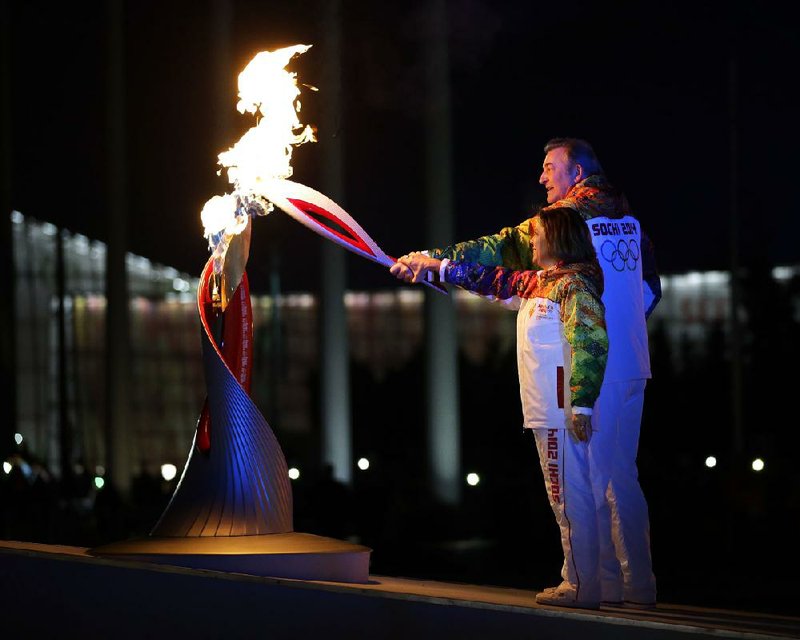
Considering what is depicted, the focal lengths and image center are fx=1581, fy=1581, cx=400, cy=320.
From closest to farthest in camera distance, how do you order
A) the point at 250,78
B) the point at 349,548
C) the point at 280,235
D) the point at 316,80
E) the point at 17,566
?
the point at 17,566 → the point at 349,548 → the point at 250,78 → the point at 316,80 → the point at 280,235

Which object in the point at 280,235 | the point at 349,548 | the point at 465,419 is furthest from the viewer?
the point at 465,419

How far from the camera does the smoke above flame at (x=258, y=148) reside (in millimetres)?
8031

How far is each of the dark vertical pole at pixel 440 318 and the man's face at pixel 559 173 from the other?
13.5 meters

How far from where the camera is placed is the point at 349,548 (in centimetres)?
759

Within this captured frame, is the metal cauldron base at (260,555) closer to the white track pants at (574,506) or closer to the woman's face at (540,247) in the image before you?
the white track pants at (574,506)

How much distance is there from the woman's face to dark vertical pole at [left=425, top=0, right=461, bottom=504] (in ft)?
45.5

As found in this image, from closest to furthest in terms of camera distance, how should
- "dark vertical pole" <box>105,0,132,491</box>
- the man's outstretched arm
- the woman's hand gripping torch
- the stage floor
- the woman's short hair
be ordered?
the stage floor < the woman's short hair < the man's outstretched arm < the woman's hand gripping torch < "dark vertical pole" <box>105,0,132,491</box>

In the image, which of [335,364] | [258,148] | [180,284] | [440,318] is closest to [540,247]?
[258,148]

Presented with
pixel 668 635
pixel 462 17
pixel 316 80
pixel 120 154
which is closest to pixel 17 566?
pixel 668 635

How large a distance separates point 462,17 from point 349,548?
9.01 m

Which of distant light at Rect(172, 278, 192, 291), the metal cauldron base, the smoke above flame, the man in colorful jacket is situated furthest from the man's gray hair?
distant light at Rect(172, 278, 192, 291)

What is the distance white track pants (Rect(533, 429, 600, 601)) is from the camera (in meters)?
6.62

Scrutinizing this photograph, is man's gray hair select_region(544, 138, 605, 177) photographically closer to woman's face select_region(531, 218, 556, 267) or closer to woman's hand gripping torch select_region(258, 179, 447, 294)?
woman's face select_region(531, 218, 556, 267)

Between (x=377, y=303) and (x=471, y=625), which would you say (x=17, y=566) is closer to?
(x=471, y=625)
